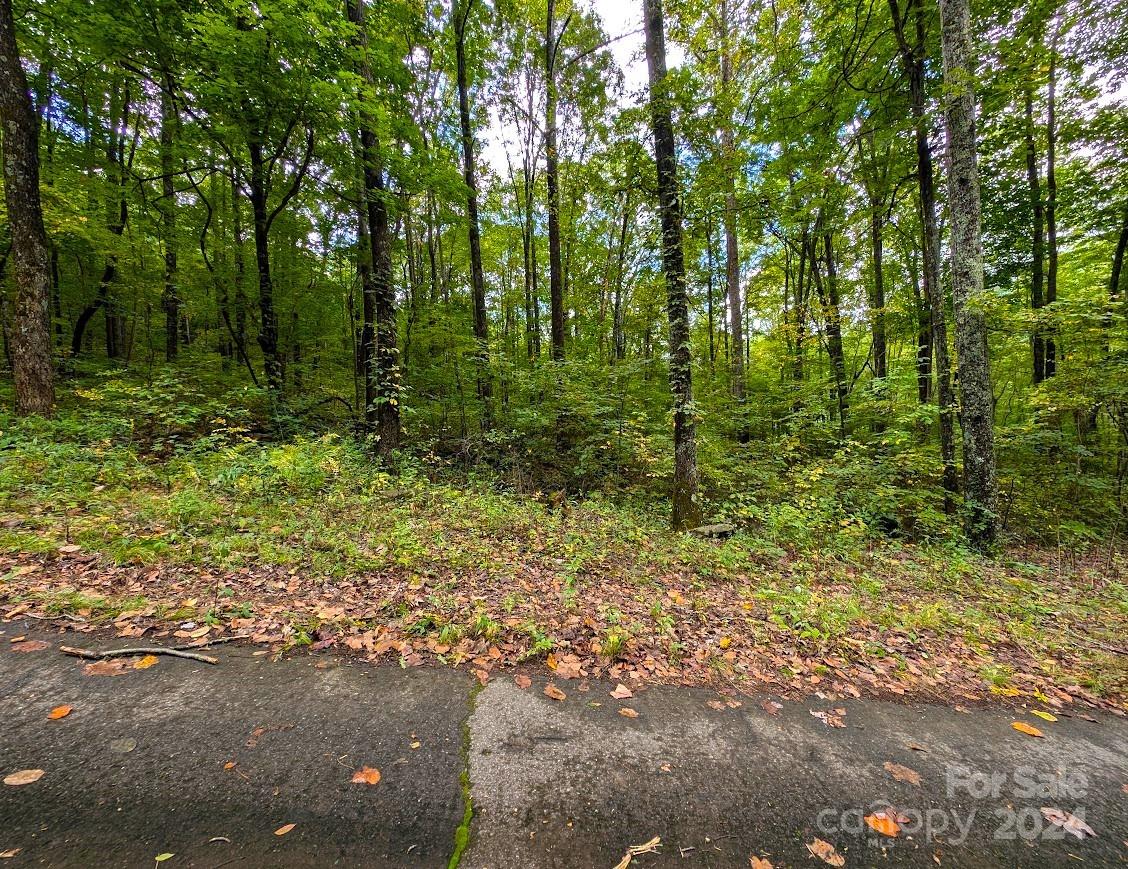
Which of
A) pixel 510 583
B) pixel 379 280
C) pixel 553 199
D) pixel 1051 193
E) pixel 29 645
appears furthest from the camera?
pixel 553 199

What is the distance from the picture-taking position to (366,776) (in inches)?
86.4

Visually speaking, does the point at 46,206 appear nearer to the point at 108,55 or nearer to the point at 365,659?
the point at 108,55

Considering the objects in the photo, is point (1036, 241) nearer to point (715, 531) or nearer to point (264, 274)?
point (715, 531)

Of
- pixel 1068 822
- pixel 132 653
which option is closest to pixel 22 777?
pixel 132 653

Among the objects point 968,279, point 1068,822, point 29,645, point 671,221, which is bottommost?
point 1068,822

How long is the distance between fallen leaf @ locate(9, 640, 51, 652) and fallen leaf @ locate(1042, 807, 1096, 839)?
6.22 m

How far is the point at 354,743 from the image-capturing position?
7.84 feet

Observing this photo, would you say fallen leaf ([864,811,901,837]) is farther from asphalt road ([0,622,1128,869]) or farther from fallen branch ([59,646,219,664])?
fallen branch ([59,646,219,664])

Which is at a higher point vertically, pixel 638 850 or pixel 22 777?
pixel 22 777

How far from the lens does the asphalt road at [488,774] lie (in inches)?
74.0

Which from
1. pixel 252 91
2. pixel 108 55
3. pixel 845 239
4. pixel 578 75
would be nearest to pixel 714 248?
pixel 845 239

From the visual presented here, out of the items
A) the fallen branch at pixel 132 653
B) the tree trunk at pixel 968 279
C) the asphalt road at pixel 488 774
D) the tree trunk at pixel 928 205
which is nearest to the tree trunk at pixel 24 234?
the asphalt road at pixel 488 774

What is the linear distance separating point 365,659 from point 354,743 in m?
0.81

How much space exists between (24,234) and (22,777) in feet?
28.7
